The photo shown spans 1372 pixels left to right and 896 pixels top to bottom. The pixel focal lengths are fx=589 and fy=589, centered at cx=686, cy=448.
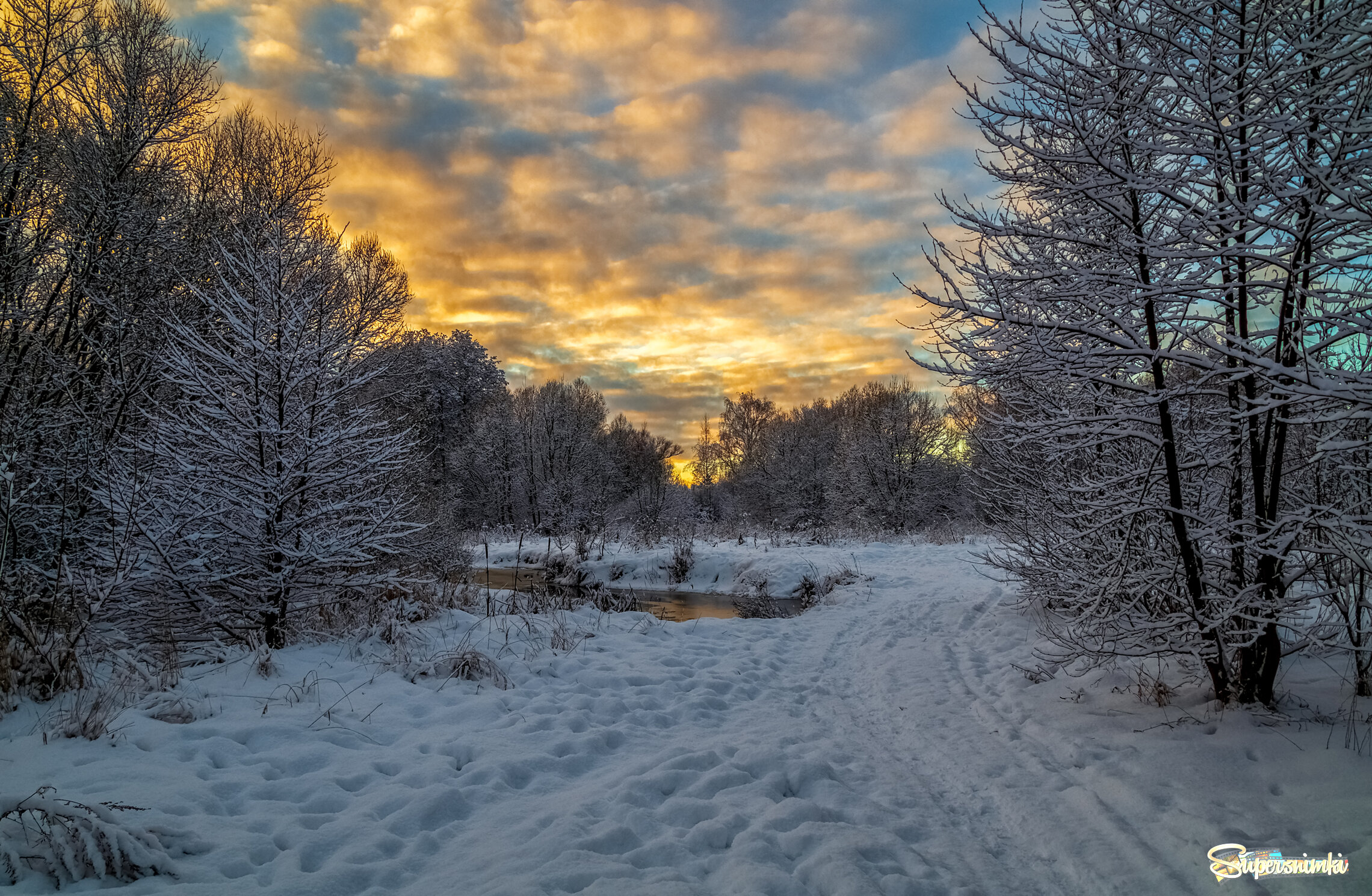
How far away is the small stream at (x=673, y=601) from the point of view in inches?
539

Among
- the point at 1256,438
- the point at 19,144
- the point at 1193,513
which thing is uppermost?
the point at 19,144

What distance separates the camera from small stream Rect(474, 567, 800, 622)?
13.7 metres

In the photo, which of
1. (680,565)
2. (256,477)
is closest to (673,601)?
(680,565)

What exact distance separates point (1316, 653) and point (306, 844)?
726cm

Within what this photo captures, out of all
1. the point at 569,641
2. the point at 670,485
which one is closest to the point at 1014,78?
the point at 569,641

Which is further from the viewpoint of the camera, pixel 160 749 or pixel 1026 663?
pixel 1026 663

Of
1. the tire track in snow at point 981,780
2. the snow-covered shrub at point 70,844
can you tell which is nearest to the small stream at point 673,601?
the tire track in snow at point 981,780

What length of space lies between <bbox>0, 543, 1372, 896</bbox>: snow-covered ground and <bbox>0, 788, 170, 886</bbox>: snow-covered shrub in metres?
0.09

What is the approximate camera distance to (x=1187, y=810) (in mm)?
3447

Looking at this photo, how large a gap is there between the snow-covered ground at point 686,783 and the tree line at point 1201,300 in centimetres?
85

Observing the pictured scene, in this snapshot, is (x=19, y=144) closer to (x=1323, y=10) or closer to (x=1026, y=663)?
(x=1323, y=10)

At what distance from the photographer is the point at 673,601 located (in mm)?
16469

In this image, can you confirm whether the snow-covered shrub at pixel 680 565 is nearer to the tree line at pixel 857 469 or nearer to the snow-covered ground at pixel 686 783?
the tree line at pixel 857 469

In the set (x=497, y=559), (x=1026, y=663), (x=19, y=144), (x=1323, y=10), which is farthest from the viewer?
(x=497, y=559)
